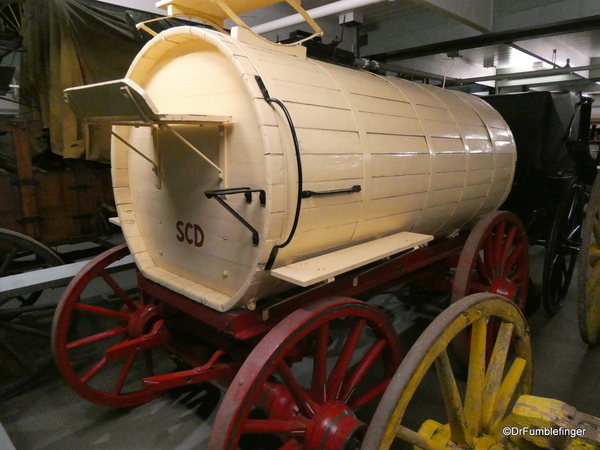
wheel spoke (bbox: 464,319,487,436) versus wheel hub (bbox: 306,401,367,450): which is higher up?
wheel spoke (bbox: 464,319,487,436)

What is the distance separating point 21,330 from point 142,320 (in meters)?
1.12

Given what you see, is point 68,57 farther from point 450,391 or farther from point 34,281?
point 450,391

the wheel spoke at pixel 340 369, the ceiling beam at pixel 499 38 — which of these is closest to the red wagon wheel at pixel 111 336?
the wheel spoke at pixel 340 369

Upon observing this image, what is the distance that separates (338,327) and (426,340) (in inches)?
96.5

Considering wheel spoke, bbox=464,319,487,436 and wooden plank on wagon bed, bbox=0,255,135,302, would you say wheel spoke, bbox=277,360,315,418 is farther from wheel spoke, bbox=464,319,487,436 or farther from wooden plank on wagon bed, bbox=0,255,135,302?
wooden plank on wagon bed, bbox=0,255,135,302

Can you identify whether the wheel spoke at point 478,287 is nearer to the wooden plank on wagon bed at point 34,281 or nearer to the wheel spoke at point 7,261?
the wooden plank on wagon bed at point 34,281

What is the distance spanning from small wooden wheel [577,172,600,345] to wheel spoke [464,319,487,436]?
1.50 metres

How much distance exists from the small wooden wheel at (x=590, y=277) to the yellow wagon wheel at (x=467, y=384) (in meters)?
1.19

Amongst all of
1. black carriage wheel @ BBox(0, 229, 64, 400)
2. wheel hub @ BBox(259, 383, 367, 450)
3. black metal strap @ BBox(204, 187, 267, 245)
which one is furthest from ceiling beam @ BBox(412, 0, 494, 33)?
black carriage wheel @ BBox(0, 229, 64, 400)

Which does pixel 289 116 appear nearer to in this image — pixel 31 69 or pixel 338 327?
pixel 338 327

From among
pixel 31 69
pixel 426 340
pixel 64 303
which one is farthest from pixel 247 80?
pixel 31 69

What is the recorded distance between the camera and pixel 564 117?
398 cm

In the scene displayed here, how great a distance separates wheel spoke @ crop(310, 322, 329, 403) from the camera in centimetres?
192

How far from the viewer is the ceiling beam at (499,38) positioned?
4090 mm
